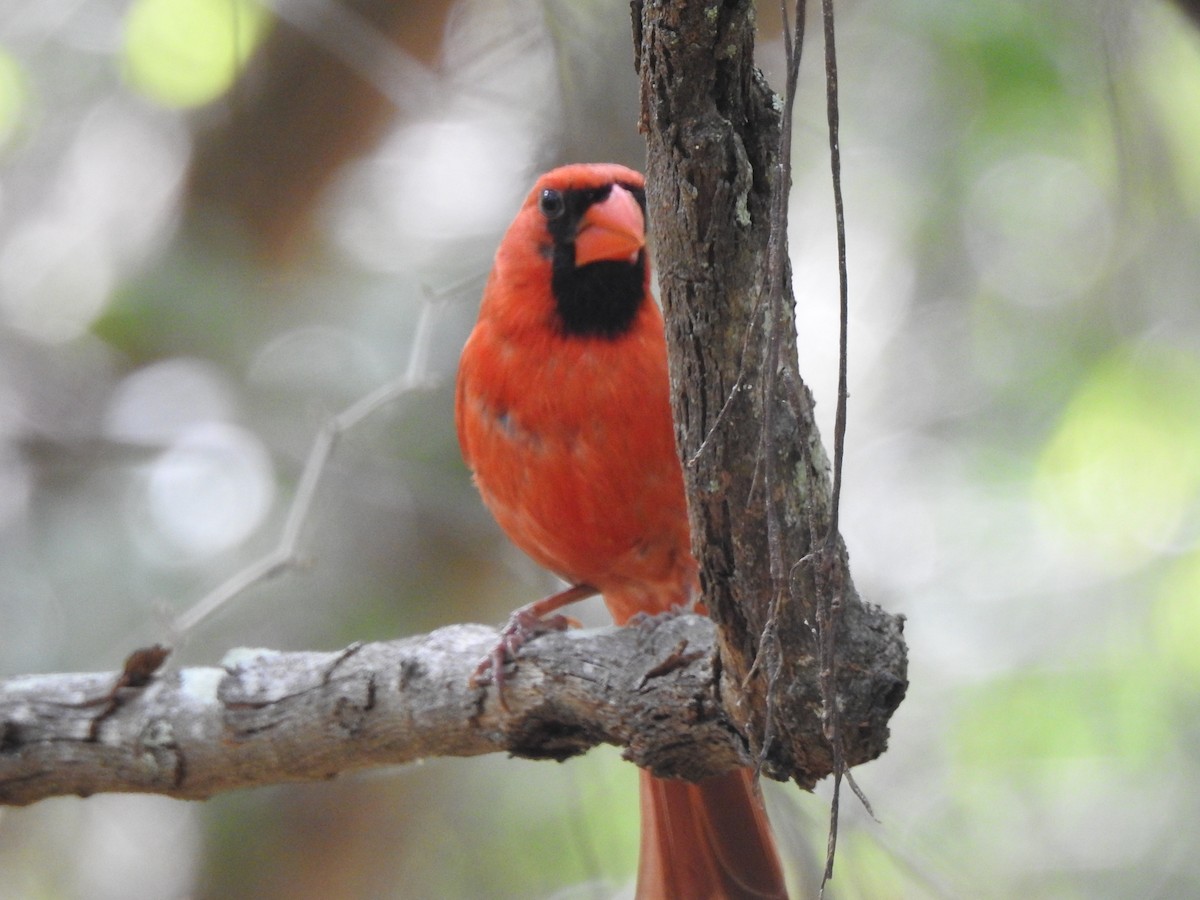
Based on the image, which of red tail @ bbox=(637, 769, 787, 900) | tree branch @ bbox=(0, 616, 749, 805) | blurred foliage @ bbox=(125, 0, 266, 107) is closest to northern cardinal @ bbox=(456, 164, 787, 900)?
red tail @ bbox=(637, 769, 787, 900)

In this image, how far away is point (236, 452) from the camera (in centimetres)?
433

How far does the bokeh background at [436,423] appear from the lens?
3938 mm

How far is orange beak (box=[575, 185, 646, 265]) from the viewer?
2.75 metres

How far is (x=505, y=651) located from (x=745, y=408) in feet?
3.37

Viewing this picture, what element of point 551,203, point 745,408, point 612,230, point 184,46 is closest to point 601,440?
point 612,230

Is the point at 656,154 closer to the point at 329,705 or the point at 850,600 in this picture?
the point at 850,600

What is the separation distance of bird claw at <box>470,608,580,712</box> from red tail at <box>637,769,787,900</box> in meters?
0.50

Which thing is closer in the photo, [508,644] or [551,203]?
[508,644]

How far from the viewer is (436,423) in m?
4.25

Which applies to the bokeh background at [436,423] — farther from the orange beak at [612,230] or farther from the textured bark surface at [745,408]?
the textured bark surface at [745,408]

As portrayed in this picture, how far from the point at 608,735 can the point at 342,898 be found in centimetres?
216

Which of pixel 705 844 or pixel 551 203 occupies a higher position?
pixel 551 203

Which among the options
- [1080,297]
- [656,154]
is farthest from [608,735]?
[1080,297]

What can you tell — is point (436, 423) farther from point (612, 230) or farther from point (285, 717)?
point (285, 717)
